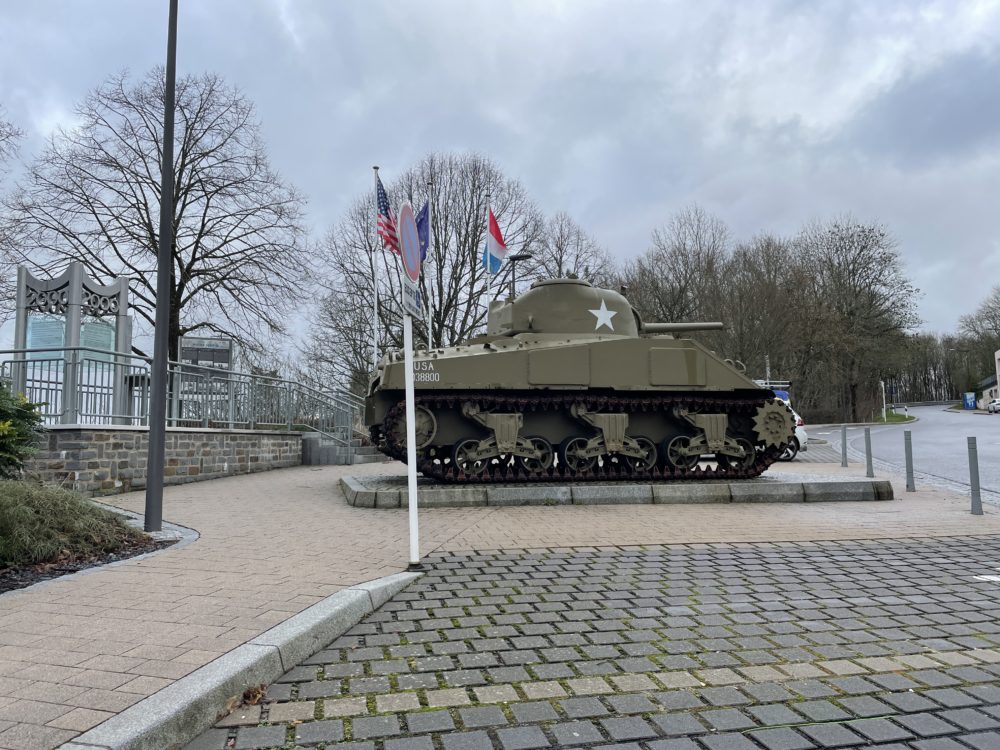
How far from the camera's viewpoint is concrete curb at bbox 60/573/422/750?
2.47 metres

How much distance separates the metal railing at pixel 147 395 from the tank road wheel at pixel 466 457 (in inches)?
188

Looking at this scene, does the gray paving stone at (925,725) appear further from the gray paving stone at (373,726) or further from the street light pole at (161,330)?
the street light pole at (161,330)

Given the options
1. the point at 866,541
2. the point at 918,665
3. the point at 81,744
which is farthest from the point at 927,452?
the point at 81,744

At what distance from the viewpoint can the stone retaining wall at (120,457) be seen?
32.7 feet

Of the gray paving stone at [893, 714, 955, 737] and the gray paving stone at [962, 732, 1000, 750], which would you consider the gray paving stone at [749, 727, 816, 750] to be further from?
the gray paving stone at [962, 732, 1000, 750]

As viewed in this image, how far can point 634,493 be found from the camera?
10031 mm

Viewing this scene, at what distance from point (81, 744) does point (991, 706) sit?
11.4 feet

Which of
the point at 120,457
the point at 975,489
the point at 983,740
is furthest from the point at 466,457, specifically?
the point at 983,740

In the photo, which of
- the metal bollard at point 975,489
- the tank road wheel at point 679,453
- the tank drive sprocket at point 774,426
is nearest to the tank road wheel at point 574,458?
the tank road wheel at point 679,453

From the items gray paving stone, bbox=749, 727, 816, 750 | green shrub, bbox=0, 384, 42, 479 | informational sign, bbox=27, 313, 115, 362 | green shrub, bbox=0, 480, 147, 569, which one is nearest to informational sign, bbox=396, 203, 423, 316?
green shrub, bbox=0, 480, 147, 569

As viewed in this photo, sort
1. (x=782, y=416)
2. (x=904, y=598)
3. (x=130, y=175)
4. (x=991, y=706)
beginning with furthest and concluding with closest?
(x=130, y=175), (x=782, y=416), (x=904, y=598), (x=991, y=706)

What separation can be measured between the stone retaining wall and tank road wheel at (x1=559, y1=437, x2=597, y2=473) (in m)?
6.11

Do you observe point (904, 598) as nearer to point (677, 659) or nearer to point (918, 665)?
point (918, 665)

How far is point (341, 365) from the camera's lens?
31094mm
